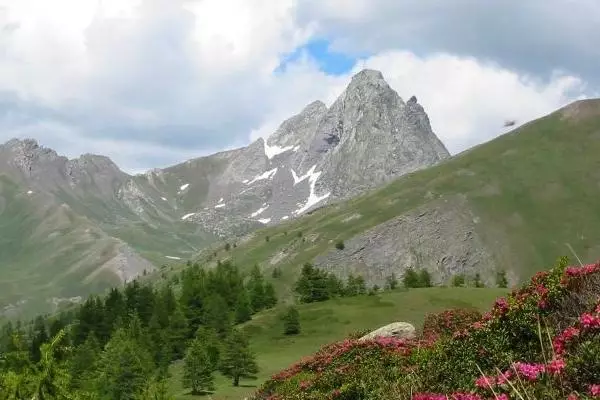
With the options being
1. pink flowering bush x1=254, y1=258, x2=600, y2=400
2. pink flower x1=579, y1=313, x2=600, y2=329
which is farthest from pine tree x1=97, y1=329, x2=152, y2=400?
pink flower x1=579, y1=313, x2=600, y2=329

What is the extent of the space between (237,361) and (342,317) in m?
30.1

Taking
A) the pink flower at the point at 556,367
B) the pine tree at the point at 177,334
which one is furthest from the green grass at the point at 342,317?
the pink flower at the point at 556,367

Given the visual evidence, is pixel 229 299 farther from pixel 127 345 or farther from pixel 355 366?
pixel 355 366

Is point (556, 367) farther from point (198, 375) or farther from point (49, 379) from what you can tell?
point (198, 375)

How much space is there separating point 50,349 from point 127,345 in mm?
42135

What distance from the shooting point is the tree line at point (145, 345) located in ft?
60.2

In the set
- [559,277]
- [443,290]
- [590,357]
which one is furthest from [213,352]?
[590,357]

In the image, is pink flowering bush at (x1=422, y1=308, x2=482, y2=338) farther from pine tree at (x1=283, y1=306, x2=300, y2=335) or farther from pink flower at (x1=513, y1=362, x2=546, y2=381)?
pine tree at (x1=283, y1=306, x2=300, y2=335)

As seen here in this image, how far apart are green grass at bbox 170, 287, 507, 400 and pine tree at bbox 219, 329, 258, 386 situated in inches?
224

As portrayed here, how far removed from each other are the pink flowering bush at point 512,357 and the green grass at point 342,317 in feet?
176

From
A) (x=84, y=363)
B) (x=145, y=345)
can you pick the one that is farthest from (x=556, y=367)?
(x=145, y=345)

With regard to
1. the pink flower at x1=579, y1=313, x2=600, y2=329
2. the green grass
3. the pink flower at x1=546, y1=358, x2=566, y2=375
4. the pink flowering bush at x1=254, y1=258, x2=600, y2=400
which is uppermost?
the pink flower at x1=579, y1=313, x2=600, y2=329

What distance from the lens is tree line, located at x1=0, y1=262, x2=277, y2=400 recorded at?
1836 centimetres

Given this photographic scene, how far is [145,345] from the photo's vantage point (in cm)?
8231
